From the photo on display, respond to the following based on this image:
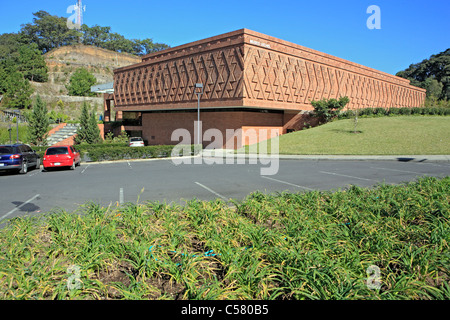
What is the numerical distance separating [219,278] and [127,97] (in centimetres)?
4760

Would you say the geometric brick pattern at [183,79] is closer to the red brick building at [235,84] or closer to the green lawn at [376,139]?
the red brick building at [235,84]

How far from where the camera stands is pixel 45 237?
5.25 metres

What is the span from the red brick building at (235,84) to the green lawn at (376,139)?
482 cm

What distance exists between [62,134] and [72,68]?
66559 millimetres

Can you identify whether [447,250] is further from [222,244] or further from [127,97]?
[127,97]

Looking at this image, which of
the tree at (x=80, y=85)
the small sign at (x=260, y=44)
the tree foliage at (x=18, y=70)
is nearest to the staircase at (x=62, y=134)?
the tree foliage at (x=18, y=70)

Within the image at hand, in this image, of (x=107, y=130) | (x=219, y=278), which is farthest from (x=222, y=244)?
(x=107, y=130)

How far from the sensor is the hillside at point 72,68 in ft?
264

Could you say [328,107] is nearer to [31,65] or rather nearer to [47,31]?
[31,65]

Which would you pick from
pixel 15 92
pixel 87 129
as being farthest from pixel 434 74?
pixel 15 92

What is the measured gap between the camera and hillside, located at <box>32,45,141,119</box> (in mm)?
80438

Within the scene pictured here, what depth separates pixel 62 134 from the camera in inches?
1960

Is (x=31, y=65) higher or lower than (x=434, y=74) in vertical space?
higher
